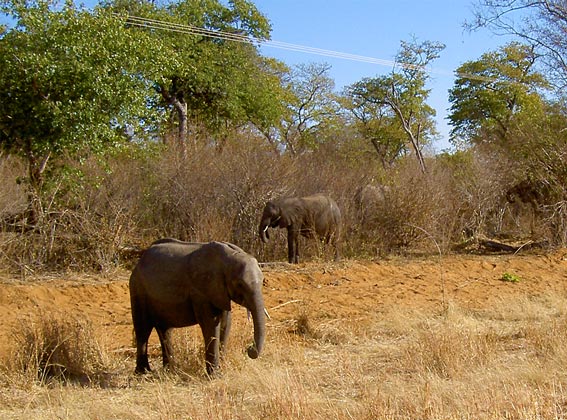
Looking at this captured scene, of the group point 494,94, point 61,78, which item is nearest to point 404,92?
point 494,94

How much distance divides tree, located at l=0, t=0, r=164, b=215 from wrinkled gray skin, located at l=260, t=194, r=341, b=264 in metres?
4.34

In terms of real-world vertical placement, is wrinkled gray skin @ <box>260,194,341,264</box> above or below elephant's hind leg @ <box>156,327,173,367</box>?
above

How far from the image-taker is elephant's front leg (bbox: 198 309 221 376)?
8164mm

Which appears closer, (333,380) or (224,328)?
(333,380)

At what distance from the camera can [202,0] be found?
29078 millimetres

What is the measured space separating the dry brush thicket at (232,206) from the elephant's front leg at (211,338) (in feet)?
23.5

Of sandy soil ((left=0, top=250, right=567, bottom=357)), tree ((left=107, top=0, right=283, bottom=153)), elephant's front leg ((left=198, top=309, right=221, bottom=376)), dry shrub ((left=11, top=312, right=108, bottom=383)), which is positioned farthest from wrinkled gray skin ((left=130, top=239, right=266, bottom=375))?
tree ((left=107, top=0, right=283, bottom=153))

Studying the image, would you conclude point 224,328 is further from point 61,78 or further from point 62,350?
point 61,78

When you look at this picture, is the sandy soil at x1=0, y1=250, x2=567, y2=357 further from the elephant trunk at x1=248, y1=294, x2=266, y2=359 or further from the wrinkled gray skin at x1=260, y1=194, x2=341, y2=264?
the elephant trunk at x1=248, y1=294, x2=266, y2=359

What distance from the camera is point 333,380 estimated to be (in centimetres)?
788

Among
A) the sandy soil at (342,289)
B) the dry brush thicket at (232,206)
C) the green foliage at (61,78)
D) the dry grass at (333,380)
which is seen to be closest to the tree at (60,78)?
the green foliage at (61,78)

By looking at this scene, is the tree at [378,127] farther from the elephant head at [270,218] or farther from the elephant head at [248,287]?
the elephant head at [248,287]

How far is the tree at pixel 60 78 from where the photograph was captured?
46.5 feet

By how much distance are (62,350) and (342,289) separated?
722cm
